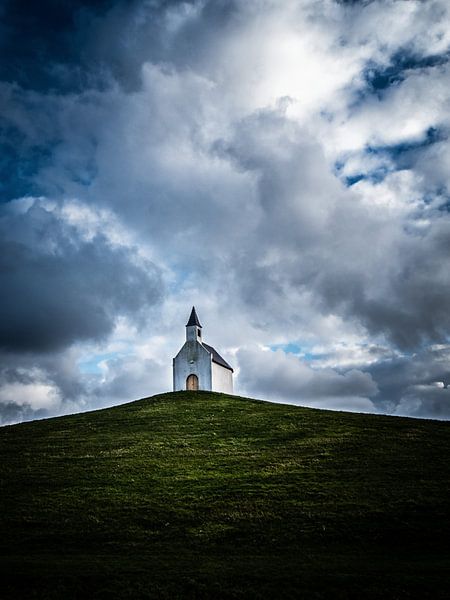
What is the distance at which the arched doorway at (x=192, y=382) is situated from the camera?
245ft

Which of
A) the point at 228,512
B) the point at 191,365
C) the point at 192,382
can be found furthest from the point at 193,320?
the point at 228,512

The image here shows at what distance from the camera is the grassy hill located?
57.4ft

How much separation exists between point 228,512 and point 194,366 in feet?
161

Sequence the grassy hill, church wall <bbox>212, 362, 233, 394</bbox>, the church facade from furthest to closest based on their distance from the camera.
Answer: church wall <bbox>212, 362, 233, 394</bbox> → the church facade → the grassy hill

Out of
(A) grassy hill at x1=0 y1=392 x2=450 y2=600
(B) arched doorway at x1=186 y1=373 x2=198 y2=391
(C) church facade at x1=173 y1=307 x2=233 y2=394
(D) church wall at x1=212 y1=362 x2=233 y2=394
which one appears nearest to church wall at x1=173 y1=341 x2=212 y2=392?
(C) church facade at x1=173 y1=307 x2=233 y2=394

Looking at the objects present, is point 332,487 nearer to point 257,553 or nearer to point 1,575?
point 257,553

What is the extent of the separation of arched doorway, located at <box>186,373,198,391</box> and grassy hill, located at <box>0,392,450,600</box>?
2555cm

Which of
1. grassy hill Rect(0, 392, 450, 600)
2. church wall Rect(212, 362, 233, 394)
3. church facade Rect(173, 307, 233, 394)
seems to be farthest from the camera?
church wall Rect(212, 362, 233, 394)

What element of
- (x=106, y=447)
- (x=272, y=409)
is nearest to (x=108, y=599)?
(x=106, y=447)

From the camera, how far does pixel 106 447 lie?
41.6 meters

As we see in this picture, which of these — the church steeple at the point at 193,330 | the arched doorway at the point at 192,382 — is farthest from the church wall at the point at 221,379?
the church steeple at the point at 193,330

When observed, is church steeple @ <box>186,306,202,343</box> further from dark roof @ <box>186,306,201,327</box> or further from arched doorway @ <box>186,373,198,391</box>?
arched doorway @ <box>186,373,198,391</box>

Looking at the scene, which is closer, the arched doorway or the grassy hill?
the grassy hill

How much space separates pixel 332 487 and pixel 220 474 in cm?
737
